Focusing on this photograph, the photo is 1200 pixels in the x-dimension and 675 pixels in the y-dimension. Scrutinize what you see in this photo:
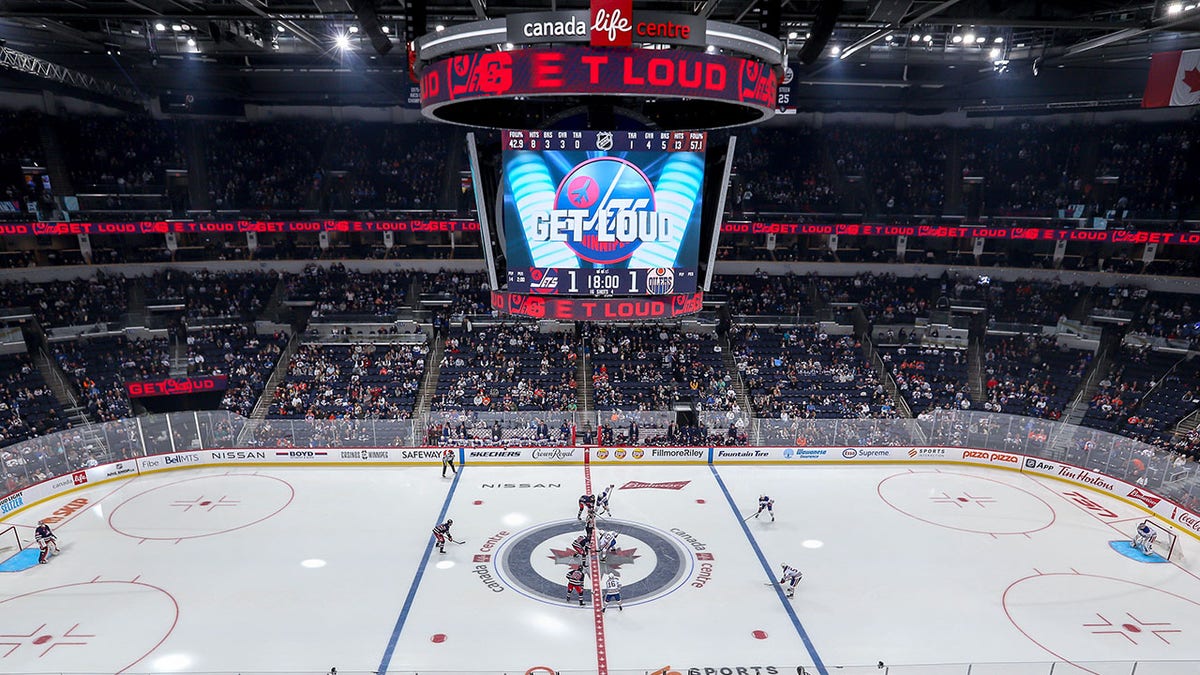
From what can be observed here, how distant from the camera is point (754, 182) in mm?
37250

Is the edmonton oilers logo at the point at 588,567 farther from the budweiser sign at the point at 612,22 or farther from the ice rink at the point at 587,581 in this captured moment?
the budweiser sign at the point at 612,22

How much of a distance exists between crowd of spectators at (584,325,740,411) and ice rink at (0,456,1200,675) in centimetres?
519

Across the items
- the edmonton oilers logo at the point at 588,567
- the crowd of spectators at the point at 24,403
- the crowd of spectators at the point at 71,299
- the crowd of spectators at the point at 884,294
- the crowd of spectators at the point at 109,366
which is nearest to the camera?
the edmonton oilers logo at the point at 588,567

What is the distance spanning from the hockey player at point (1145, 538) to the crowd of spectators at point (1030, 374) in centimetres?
989

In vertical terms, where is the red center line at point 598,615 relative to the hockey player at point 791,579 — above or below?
below

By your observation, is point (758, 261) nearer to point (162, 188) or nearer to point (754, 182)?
point (754, 182)

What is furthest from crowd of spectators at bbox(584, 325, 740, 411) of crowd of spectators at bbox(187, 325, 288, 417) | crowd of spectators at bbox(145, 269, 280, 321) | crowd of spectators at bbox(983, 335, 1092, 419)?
crowd of spectators at bbox(145, 269, 280, 321)

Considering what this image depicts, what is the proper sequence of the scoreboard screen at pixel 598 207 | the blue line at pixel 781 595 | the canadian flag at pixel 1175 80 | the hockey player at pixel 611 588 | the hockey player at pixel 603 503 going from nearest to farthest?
1. the blue line at pixel 781 595
2. the scoreboard screen at pixel 598 207
3. the hockey player at pixel 611 588
4. the hockey player at pixel 603 503
5. the canadian flag at pixel 1175 80

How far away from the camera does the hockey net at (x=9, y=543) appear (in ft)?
55.7

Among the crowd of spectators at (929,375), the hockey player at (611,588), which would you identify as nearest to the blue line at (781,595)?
the hockey player at (611,588)

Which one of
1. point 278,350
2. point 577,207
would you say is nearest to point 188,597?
point 577,207

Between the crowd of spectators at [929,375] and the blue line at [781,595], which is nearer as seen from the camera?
the blue line at [781,595]

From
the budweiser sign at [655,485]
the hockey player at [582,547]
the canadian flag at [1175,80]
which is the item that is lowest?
the budweiser sign at [655,485]

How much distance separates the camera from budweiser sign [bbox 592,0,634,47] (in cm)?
1098
